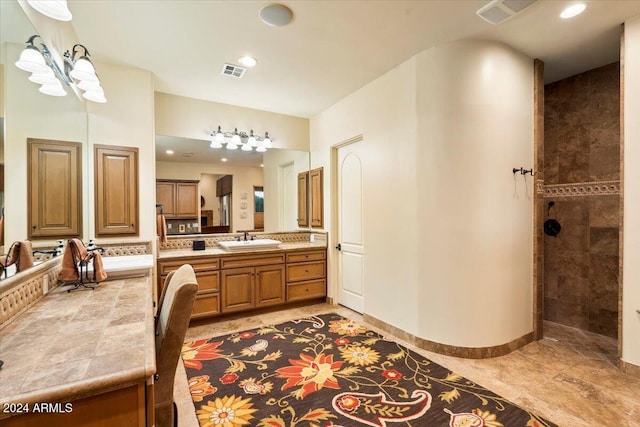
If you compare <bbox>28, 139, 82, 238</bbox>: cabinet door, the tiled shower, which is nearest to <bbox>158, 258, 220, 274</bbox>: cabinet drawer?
<bbox>28, 139, 82, 238</bbox>: cabinet door

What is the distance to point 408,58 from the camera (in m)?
2.87

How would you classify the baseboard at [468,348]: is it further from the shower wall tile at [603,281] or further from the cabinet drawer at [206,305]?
the cabinet drawer at [206,305]

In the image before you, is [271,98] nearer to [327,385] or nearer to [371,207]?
[371,207]

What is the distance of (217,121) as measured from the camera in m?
3.94

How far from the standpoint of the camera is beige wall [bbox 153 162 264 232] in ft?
12.6

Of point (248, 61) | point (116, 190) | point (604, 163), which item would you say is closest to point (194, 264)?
point (116, 190)

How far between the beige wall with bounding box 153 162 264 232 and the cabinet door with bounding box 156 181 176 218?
18 centimetres

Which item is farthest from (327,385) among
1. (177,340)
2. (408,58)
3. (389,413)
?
(408,58)

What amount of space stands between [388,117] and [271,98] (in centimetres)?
158

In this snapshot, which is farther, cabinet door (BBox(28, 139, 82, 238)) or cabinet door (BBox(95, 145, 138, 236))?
cabinet door (BBox(95, 145, 138, 236))

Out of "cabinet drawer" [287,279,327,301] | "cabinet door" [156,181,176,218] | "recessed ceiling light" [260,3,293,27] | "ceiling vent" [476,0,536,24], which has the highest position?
"recessed ceiling light" [260,3,293,27]

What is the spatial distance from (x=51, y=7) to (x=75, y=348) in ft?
5.46

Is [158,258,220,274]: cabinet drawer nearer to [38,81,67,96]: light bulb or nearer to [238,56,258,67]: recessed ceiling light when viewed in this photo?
[38,81,67,96]: light bulb

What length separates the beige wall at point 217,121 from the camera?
3631 mm
